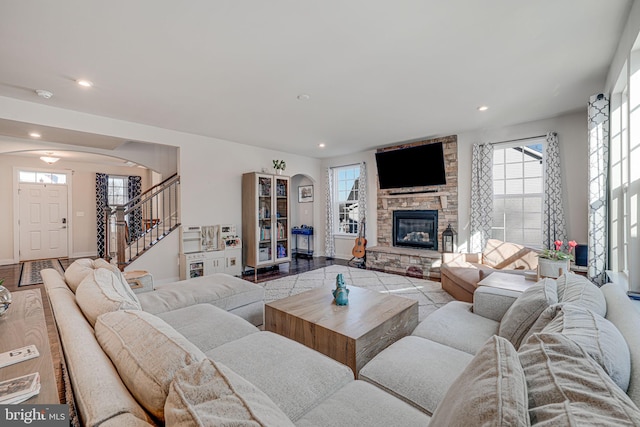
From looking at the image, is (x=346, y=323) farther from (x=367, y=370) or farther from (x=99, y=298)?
(x=99, y=298)

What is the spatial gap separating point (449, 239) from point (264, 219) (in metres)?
3.58

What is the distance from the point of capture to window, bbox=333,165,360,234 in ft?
22.3

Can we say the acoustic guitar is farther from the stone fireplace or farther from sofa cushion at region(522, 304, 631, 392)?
sofa cushion at region(522, 304, 631, 392)

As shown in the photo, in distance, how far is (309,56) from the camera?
95.5 inches

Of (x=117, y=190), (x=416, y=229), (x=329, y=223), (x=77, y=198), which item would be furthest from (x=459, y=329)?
(x=77, y=198)

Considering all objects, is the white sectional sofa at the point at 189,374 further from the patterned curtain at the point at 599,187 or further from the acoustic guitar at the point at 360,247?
the acoustic guitar at the point at 360,247

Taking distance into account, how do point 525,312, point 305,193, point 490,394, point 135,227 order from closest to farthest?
point 490,394, point 525,312, point 135,227, point 305,193

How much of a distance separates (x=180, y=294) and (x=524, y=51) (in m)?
3.68

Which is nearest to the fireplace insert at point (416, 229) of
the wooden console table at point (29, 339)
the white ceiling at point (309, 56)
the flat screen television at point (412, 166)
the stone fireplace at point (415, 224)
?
the stone fireplace at point (415, 224)

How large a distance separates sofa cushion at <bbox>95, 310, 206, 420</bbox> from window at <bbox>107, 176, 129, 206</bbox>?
785 centimetres

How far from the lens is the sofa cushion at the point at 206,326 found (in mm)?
1757

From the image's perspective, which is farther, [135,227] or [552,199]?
[135,227]

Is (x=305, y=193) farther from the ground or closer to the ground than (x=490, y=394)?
farther from the ground

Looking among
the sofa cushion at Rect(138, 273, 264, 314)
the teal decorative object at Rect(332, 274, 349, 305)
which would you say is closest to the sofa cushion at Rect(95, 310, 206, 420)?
the sofa cushion at Rect(138, 273, 264, 314)
